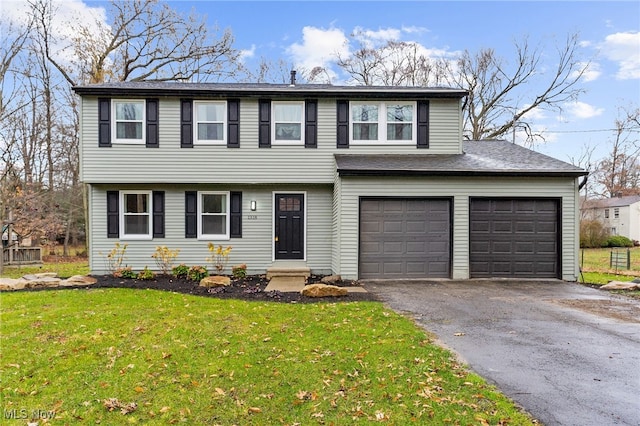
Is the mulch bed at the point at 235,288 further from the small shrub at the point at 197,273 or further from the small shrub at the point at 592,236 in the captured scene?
the small shrub at the point at 592,236

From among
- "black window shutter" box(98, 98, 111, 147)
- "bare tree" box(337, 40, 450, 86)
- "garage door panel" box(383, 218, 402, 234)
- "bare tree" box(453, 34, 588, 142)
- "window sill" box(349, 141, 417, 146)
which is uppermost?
"bare tree" box(337, 40, 450, 86)

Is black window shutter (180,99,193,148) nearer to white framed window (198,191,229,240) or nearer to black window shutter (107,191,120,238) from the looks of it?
white framed window (198,191,229,240)

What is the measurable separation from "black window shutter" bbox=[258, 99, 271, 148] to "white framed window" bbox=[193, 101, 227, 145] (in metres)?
1.05

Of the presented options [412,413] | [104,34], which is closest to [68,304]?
[412,413]

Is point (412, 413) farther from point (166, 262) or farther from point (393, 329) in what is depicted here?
point (166, 262)

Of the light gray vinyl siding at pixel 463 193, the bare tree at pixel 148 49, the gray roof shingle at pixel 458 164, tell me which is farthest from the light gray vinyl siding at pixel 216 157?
the bare tree at pixel 148 49

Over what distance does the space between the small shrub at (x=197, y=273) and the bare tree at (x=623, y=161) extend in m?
28.7

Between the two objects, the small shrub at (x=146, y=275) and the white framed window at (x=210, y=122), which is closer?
the small shrub at (x=146, y=275)

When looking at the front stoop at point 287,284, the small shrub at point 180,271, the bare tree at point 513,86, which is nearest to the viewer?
the front stoop at point 287,284

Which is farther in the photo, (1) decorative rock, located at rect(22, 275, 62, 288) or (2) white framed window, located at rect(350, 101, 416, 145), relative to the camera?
(2) white framed window, located at rect(350, 101, 416, 145)

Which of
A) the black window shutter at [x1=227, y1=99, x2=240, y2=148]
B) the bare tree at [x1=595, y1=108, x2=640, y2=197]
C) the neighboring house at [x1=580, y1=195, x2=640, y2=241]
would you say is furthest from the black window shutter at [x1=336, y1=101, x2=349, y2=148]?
the neighboring house at [x1=580, y1=195, x2=640, y2=241]

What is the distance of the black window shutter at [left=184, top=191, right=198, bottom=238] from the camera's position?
11398 millimetres

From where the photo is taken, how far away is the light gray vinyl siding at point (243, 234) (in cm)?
1129

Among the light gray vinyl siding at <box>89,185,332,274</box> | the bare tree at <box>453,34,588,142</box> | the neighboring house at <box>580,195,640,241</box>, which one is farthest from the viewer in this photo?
the neighboring house at <box>580,195,640,241</box>
